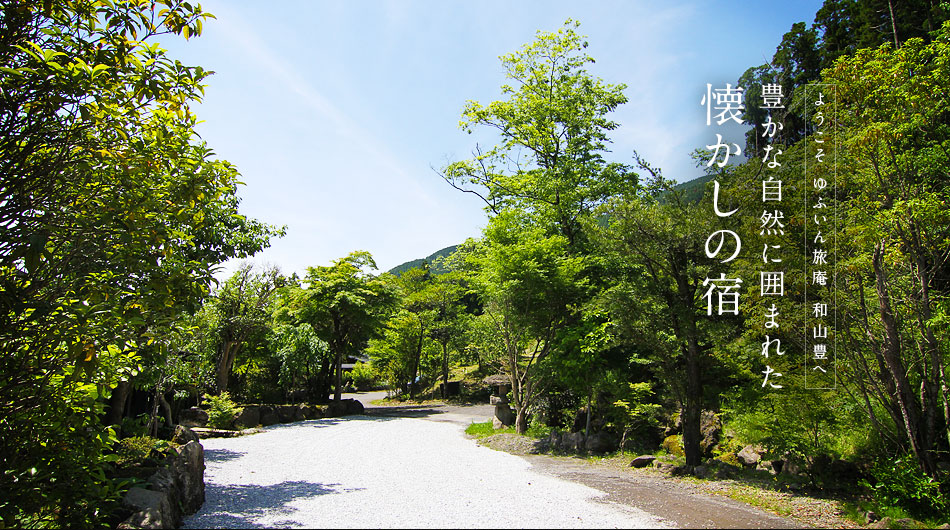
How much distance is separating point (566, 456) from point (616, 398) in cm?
163

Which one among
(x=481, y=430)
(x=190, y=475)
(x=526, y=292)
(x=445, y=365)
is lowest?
(x=481, y=430)

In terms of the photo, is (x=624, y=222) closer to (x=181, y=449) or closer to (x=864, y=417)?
(x=864, y=417)

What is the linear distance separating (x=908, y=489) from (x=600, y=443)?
18.6 ft

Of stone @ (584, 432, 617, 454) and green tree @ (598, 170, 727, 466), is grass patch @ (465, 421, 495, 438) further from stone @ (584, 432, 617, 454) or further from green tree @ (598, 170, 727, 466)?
green tree @ (598, 170, 727, 466)

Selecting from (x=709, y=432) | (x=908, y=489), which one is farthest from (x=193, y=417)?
(x=908, y=489)

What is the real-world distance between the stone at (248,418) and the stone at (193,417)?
0.79 meters

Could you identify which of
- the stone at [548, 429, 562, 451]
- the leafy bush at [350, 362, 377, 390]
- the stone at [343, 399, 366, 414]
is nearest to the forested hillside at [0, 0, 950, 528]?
the stone at [548, 429, 562, 451]

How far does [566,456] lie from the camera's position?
34.4ft

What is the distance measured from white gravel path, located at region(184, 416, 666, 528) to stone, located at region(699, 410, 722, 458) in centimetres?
367

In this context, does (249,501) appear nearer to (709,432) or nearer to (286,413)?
(709,432)

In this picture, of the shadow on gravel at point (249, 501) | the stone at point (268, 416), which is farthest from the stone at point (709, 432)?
the stone at point (268, 416)

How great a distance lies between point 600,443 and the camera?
35.4ft

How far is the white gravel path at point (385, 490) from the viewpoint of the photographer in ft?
16.6

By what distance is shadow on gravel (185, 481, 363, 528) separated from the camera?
5102 millimetres
